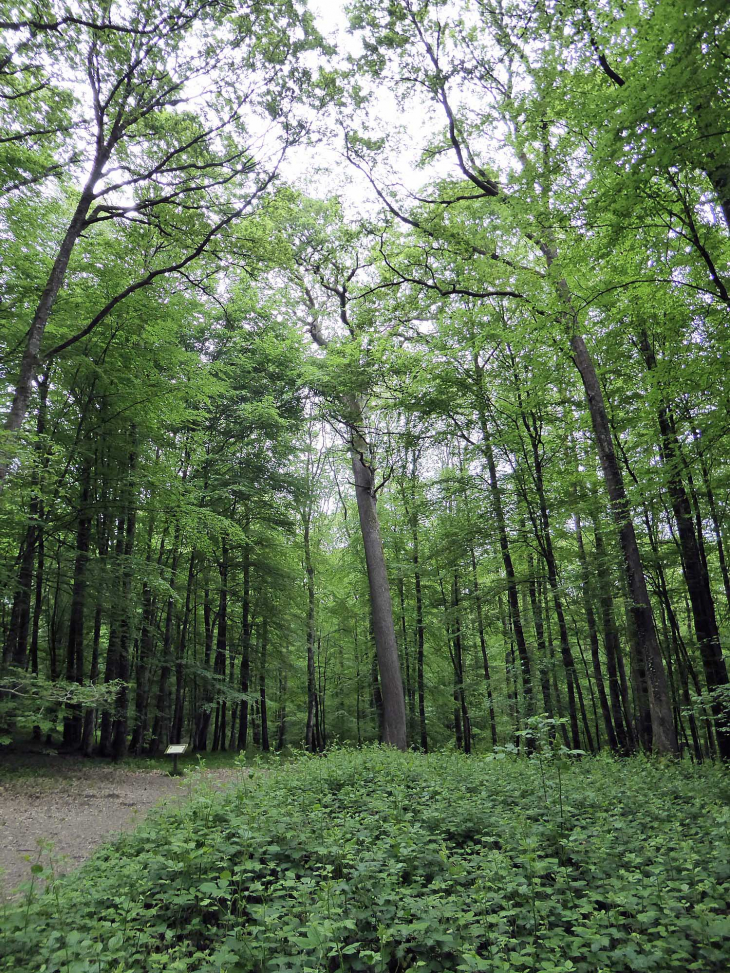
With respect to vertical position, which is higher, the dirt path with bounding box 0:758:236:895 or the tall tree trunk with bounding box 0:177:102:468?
the tall tree trunk with bounding box 0:177:102:468

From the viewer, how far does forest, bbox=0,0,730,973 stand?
3457 millimetres

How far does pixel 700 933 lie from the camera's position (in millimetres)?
2801

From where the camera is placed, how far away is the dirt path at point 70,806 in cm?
628

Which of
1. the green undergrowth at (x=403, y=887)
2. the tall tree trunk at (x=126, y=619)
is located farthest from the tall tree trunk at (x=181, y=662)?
the green undergrowth at (x=403, y=887)

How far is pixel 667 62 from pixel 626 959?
6.56 meters

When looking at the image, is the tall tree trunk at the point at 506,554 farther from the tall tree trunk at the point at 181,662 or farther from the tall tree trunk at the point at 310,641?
the tall tree trunk at the point at 181,662

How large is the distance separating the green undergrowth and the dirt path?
1479 millimetres

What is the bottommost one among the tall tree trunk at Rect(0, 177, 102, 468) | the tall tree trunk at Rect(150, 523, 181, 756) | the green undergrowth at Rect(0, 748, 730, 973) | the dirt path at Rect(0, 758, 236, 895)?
the dirt path at Rect(0, 758, 236, 895)

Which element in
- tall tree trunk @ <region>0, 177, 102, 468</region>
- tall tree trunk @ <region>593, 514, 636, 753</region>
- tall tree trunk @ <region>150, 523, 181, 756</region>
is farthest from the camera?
tall tree trunk @ <region>150, 523, 181, 756</region>

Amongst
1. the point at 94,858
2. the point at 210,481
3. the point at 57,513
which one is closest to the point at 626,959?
the point at 94,858

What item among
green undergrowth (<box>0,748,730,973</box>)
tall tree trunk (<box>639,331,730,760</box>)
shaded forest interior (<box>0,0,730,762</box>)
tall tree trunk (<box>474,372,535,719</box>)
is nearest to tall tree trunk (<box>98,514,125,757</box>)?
shaded forest interior (<box>0,0,730,762</box>)

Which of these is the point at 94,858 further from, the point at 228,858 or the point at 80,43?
the point at 80,43

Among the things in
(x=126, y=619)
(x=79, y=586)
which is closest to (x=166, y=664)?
(x=126, y=619)

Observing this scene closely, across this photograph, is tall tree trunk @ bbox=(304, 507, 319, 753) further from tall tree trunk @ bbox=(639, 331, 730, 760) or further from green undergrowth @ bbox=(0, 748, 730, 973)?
green undergrowth @ bbox=(0, 748, 730, 973)
